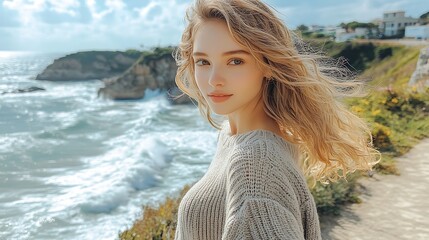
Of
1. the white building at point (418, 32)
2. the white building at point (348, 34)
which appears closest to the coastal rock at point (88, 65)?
the white building at point (348, 34)

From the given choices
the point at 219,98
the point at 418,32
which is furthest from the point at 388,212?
the point at 418,32

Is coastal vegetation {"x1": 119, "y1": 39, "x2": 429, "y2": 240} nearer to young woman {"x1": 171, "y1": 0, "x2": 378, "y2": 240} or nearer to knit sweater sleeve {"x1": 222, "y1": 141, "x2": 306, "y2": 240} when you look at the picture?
young woman {"x1": 171, "y1": 0, "x2": 378, "y2": 240}

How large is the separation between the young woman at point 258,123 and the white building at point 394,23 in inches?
2515

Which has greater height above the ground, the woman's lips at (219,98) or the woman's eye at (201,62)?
the woman's eye at (201,62)

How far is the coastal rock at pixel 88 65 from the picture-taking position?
79500 mm

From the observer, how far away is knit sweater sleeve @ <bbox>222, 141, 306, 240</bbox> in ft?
4.13

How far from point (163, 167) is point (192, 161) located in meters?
1.34

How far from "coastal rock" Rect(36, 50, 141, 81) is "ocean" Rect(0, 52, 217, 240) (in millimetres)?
49317

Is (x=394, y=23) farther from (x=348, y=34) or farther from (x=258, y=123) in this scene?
(x=258, y=123)

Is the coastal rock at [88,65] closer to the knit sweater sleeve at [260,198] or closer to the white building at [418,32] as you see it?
the white building at [418,32]

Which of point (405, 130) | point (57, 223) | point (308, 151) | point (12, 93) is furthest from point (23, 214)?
point (12, 93)

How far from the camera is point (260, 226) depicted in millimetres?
1253

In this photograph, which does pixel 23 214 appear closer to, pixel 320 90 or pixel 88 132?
pixel 320 90

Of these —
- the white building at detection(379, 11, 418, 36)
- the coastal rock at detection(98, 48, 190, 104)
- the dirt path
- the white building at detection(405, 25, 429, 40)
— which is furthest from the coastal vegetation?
the white building at detection(379, 11, 418, 36)
